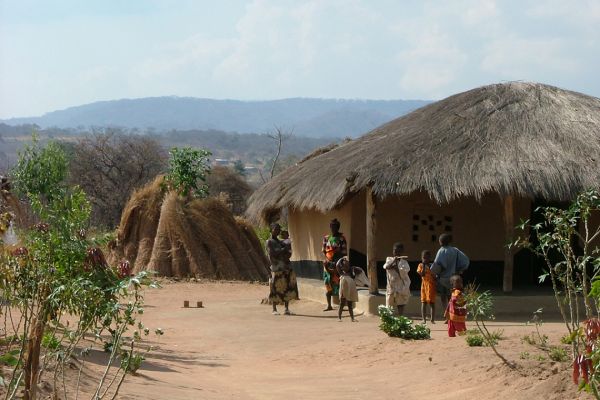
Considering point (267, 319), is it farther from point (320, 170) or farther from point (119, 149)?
point (119, 149)

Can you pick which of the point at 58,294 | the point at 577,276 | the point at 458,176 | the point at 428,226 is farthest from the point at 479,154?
the point at 58,294

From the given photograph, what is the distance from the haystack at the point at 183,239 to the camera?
21.6 m

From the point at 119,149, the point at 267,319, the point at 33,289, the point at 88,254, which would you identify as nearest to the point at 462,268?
the point at 267,319

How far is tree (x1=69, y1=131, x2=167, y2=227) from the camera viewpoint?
109 feet

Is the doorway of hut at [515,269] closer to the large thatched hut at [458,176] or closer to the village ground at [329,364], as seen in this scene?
the large thatched hut at [458,176]

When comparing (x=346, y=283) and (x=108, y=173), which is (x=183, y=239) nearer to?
(x=346, y=283)

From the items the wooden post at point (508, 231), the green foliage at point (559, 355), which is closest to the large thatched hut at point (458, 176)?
the wooden post at point (508, 231)

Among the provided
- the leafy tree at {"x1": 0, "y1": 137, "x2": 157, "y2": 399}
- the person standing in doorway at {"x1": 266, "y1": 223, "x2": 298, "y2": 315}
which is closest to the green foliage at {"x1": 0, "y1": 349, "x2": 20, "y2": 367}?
the leafy tree at {"x1": 0, "y1": 137, "x2": 157, "y2": 399}

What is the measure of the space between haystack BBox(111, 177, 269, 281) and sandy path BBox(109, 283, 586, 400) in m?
7.03

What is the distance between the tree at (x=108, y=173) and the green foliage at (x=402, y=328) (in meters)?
22.5

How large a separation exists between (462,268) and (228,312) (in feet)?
15.0

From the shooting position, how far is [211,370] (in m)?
9.95

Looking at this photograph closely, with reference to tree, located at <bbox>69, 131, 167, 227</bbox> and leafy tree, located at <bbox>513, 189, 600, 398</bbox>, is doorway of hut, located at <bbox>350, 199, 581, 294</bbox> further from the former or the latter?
tree, located at <bbox>69, 131, 167, 227</bbox>

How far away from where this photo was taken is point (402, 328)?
10.8m
